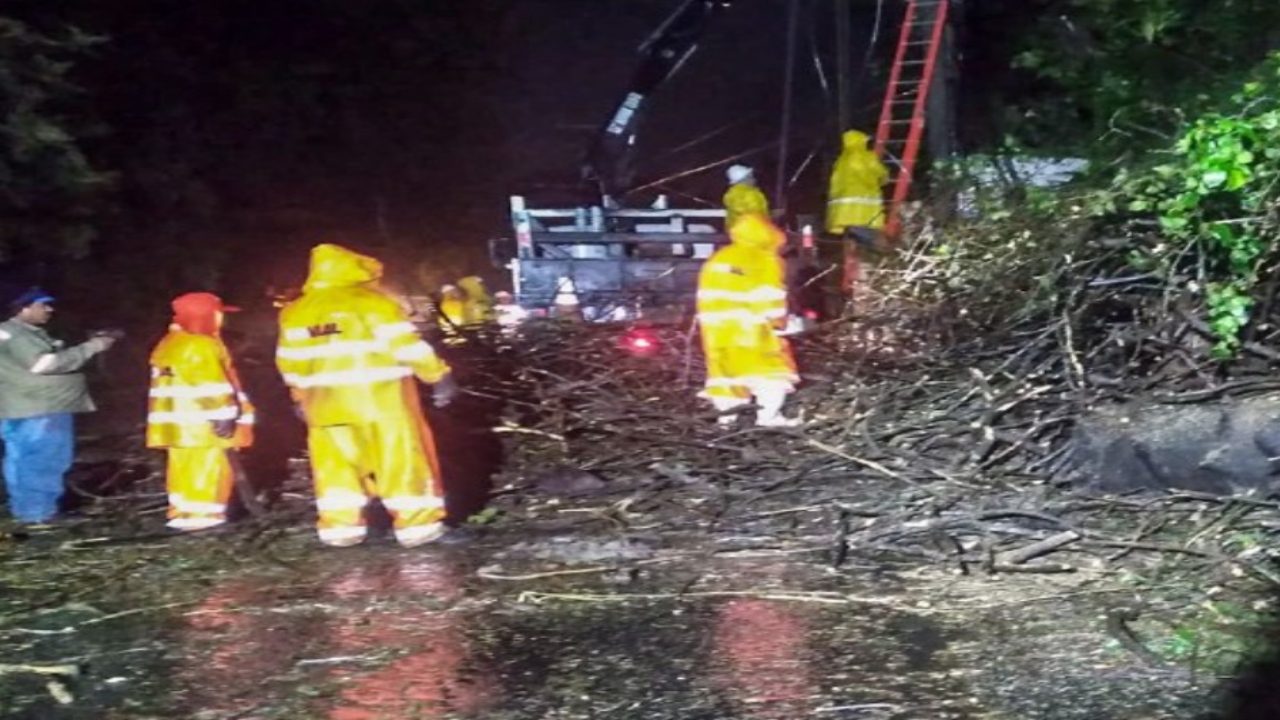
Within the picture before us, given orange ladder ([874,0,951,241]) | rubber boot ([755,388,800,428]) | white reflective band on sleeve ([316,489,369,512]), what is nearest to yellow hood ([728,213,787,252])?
rubber boot ([755,388,800,428])

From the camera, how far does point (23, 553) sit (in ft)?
25.7

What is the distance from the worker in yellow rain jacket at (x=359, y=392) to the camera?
7.23 meters

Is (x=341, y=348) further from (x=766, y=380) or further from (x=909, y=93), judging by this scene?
(x=909, y=93)

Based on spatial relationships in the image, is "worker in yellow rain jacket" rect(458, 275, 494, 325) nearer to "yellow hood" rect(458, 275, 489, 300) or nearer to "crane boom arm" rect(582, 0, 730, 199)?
"yellow hood" rect(458, 275, 489, 300)

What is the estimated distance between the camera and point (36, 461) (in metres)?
8.57

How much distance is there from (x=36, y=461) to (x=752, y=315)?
4361 mm

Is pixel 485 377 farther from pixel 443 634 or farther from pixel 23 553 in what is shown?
pixel 443 634

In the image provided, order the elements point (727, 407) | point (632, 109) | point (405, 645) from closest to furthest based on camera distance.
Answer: point (405, 645) → point (727, 407) → point (632, 109)

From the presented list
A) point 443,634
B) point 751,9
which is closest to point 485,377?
point 443,634

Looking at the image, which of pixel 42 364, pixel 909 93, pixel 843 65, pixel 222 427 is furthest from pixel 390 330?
pixel 909 93

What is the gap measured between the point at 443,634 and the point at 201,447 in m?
2.77

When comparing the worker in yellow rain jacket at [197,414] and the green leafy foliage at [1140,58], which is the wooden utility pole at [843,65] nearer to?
the green leafy foliage at [1140,58]

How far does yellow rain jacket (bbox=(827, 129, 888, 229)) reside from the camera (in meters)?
13.4

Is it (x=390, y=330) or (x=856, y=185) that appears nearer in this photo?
(x=390, y=330)
